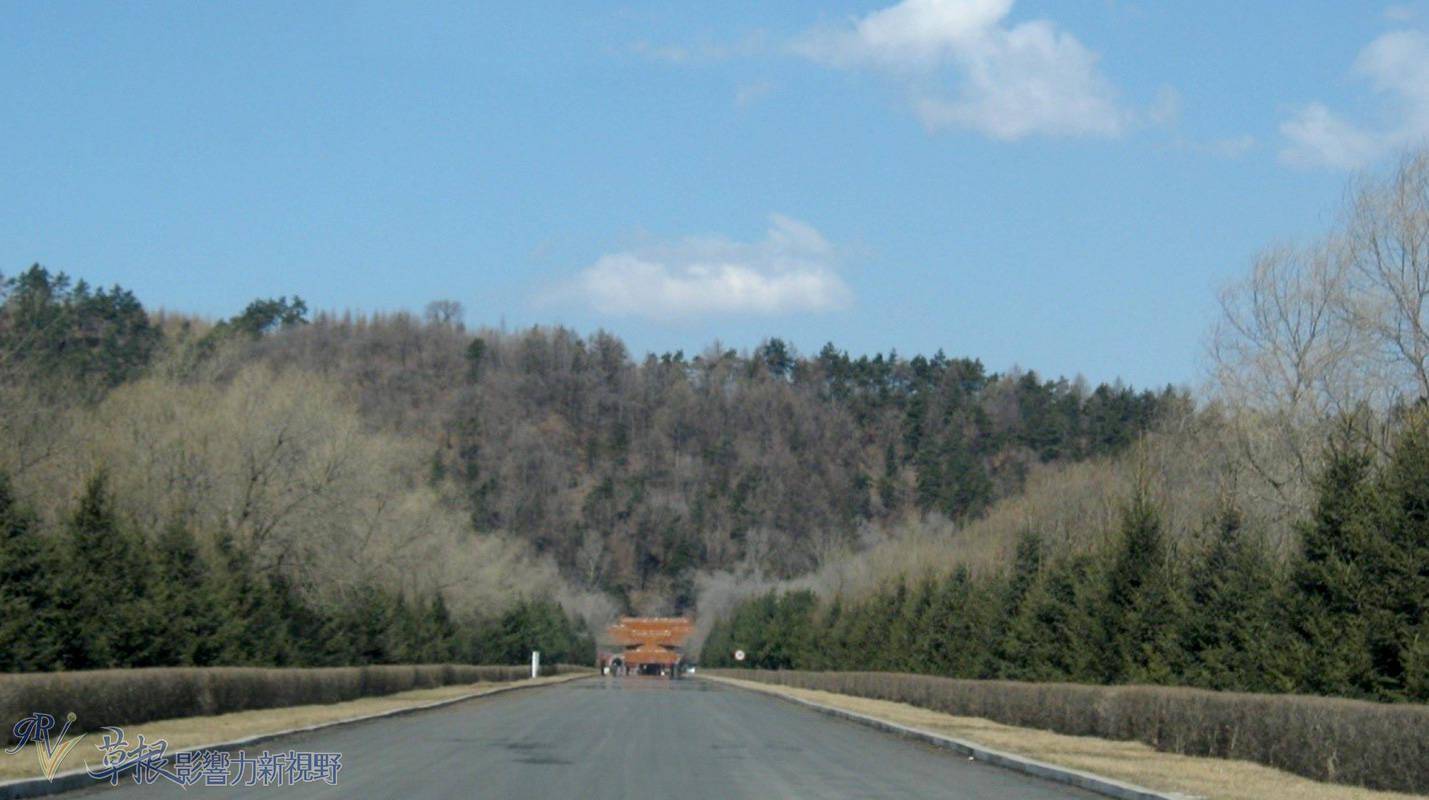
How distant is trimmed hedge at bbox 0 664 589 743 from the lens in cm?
2078

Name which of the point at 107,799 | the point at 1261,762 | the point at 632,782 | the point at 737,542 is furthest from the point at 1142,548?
the point at 737,542

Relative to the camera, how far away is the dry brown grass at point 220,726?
57.5ft

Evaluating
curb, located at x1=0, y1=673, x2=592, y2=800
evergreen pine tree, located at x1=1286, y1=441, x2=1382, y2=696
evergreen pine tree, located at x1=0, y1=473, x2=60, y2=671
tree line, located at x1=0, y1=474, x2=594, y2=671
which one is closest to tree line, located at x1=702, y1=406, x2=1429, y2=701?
evergreen pine tree, located at x1=1286, y1=441, x2=1382, y2=696

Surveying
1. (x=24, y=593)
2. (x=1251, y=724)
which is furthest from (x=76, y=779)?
(x=1251, y=724)

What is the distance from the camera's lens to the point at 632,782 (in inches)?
683

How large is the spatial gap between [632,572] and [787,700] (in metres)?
136

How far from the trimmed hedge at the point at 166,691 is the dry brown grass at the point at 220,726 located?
0.95ft

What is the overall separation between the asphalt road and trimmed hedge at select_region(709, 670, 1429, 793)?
125 inches

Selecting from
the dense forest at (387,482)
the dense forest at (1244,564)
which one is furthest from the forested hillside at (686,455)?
the dense forest at (1244,564)

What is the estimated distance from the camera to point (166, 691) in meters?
26.6

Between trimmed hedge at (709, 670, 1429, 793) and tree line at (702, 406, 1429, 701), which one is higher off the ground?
tree line at (702, 406, 1429, 701)

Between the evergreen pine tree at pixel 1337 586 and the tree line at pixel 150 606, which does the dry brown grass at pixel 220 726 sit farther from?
the evergreen pine tree at pixel 1337 586

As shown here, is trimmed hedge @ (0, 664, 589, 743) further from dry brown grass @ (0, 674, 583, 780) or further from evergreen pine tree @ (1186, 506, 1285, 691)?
evergreen pine tree @ (1186, 506, 1285, 691)

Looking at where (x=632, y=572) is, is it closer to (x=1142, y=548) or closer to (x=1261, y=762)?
(x=1142, y=548)
